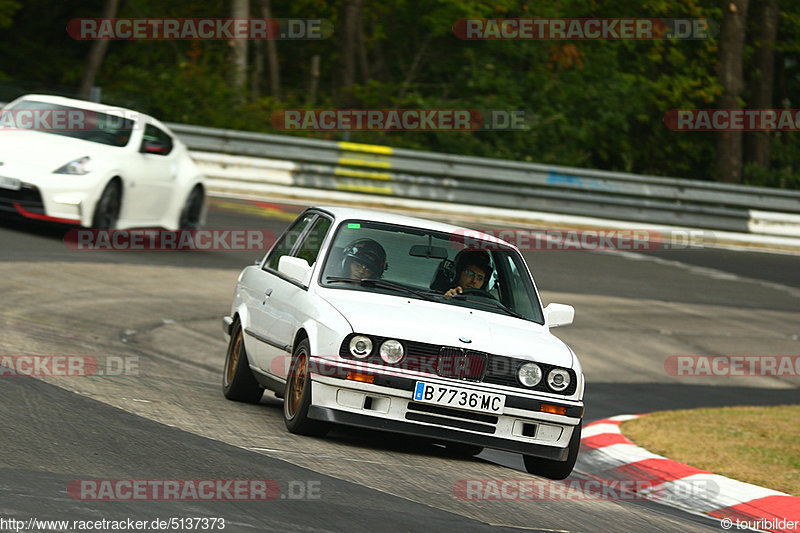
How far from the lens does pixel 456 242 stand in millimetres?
8625

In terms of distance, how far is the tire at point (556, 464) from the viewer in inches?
296

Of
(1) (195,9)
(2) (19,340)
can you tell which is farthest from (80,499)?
(1) (195,9)

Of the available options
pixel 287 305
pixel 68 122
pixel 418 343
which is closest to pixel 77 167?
pixel 68 122

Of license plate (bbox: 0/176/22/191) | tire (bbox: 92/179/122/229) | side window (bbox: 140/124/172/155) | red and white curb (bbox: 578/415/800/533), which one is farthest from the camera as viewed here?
side window (bbox: 140/124/172/155)

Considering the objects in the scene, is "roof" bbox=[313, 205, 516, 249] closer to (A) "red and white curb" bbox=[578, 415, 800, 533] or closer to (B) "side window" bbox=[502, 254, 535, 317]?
(B) "side window" bbox=[502, 254, 535, 317]

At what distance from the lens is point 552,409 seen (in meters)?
7.35

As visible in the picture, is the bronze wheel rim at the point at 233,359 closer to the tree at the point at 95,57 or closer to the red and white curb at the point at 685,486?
the red and white curb at the point at 685,486

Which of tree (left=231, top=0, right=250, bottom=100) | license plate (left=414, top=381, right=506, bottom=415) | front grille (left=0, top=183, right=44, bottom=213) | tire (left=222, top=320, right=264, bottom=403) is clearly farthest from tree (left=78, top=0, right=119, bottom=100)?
license plate (left=414, top=381, right=506, bottom=415)

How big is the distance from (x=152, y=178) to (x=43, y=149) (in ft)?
4.92

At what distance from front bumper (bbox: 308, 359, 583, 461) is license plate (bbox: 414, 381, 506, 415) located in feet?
0.10

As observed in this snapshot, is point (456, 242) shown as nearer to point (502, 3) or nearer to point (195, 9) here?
point (502, 3)

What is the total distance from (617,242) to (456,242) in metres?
14.4

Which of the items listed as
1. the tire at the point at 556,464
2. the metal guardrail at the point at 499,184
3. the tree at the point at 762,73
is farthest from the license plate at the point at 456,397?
the tree at the point at 762,73

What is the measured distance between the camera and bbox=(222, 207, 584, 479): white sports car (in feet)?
23.6
